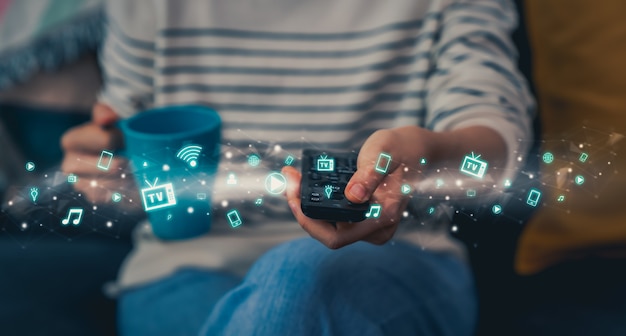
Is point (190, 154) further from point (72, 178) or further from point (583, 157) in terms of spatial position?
point (583, 157)

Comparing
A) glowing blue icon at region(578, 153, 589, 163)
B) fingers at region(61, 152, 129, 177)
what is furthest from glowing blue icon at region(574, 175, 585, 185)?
fingers at region(61, 152, 129, 177)

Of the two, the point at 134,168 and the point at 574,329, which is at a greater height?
the point at 134,168

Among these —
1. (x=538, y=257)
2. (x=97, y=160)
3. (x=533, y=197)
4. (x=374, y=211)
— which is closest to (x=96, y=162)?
(x=97, y=160)

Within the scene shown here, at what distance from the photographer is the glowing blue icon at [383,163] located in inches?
13.3

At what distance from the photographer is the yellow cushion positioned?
1.66 ft

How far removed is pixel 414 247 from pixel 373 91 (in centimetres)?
15

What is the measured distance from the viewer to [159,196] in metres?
0.38

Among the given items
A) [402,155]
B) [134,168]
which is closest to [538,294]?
[402,155]

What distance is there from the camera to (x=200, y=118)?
42 cm

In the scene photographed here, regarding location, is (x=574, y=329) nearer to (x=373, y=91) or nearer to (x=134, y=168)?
(x=373, y=91)

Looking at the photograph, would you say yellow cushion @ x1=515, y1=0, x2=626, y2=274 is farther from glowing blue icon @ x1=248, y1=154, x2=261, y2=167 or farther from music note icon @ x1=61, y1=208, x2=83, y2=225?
music note icon @ x1=61, y1=208, x2=83, y2=225

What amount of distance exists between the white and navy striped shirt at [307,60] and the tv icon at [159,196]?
0.11 metres

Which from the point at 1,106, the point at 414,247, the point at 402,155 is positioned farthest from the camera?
the point at 1,106

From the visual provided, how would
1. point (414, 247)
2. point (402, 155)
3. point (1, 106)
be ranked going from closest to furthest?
point (402, 155) → point (414, 247) → point (1, 106)
